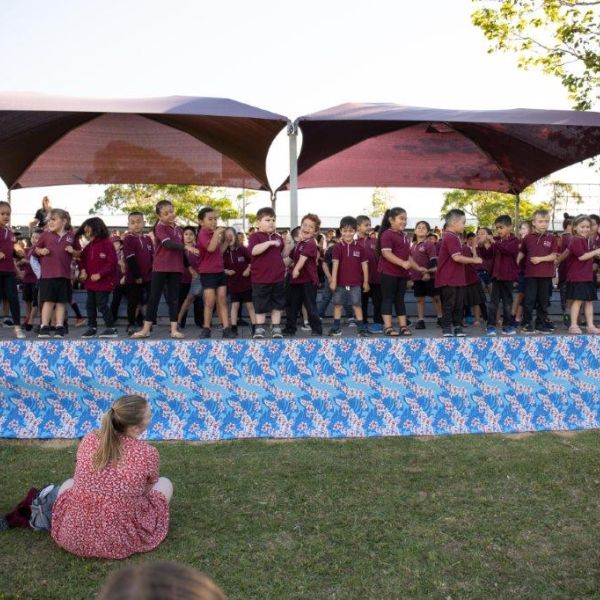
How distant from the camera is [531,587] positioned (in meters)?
3.26

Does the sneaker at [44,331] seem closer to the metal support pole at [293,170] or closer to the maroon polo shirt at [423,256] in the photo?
the metal support pole at [293,170]

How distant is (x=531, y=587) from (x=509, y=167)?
8888mm

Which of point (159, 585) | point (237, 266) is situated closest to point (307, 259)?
point (237, 266)

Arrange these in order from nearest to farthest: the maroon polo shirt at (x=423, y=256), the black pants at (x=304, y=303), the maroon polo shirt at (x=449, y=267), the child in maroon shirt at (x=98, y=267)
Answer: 1. the maroon polo shirt at (x=449, y=267)
2. the child in maroon shirt at (x=98, y=267)
3. the black pants at (x=304, y=303)
4. the maroon polo shirt at (x=423, y=256)

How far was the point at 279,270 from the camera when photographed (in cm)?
748

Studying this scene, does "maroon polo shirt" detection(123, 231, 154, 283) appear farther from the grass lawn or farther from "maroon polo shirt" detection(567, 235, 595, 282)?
"maroon polo shirt" detection(567, 235, 595, 282)

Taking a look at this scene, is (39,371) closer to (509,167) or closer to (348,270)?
(348,270)

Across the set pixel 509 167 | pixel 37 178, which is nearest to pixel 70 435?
pixel 37 178

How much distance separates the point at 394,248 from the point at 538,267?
1.86 m

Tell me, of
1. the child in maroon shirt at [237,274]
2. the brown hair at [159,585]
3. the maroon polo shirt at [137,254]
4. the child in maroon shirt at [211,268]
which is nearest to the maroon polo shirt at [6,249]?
the maroon polo shirt at [137,254]

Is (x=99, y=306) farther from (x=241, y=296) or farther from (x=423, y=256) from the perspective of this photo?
(x=423, y=256)

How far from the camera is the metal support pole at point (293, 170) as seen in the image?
765cm

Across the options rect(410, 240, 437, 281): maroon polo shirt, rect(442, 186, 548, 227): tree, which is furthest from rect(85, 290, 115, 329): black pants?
rect(442, 186, 548, 227): tree

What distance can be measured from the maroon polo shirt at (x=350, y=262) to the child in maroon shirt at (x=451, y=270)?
973mm
